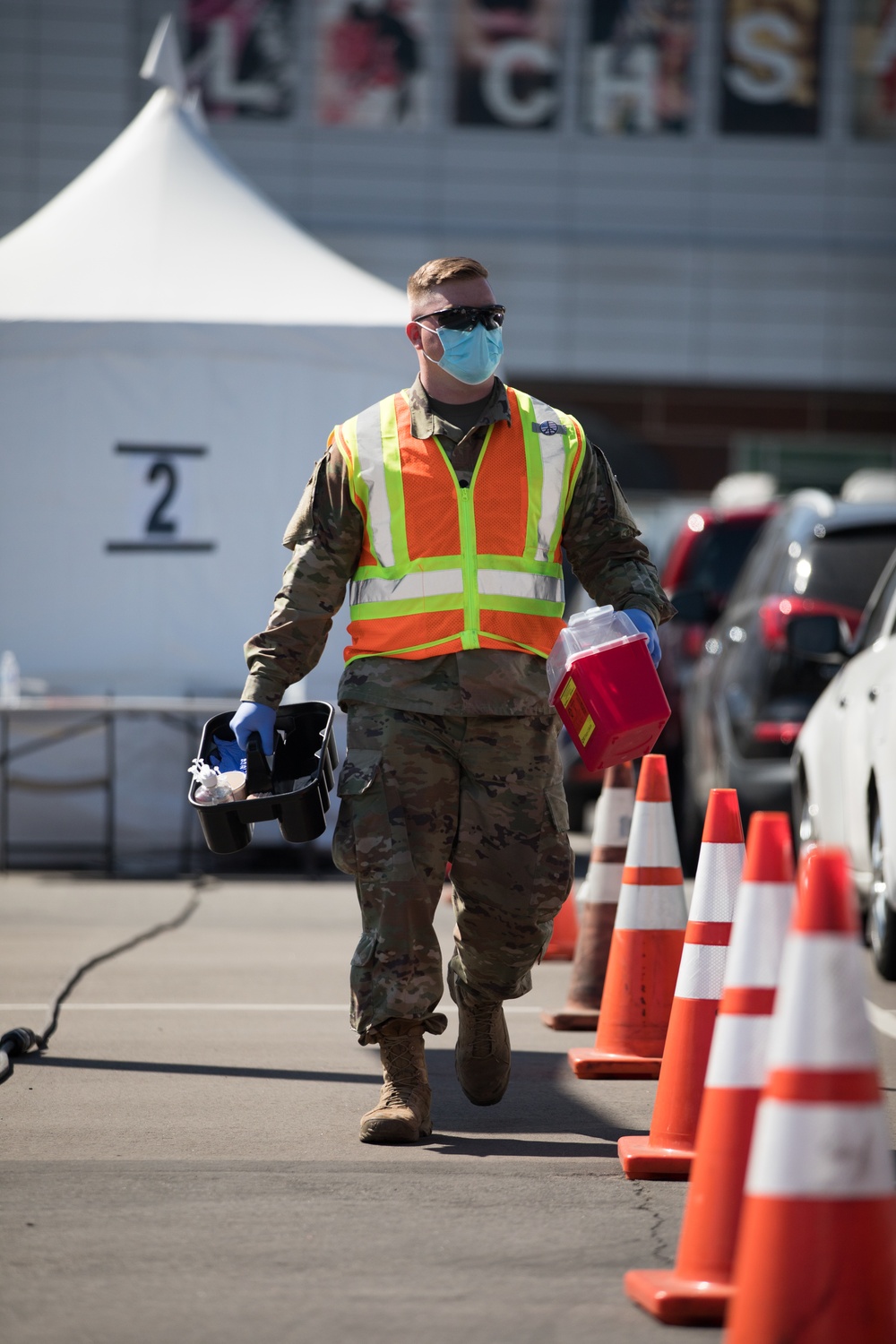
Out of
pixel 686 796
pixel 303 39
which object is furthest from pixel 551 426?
pixel 303 39

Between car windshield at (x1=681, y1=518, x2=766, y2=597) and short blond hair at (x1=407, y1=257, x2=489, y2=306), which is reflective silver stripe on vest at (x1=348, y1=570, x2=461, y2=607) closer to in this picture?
short blond hair at (x1=407, y1=257, x2=489, y2=306)

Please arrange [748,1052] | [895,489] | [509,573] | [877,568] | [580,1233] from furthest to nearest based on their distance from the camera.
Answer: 1. [895,489]
2. [877,568]
3. [509,573]
4. [580,1233]
5. [748,1052]

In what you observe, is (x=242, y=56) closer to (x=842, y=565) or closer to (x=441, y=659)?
(x=842, y=565)

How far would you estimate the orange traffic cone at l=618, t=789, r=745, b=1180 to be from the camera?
182 inches

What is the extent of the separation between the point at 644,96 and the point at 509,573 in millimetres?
33700

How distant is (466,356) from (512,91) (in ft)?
109

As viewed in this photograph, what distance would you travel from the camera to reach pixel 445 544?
5156 mm

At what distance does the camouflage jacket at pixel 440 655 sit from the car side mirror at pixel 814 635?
3388 millimetres

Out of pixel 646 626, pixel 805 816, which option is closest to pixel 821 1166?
pixel 646 626

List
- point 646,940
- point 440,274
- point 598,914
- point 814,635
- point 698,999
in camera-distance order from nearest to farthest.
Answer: point 698,999 → point 440,274 → point 646,940 → point 598,914 → point 814,635

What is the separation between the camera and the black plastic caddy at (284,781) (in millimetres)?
5082

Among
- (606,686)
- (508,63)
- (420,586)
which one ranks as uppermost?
(508,63)

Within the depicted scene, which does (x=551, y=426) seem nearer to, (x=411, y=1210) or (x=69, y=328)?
(x=411, y=1210)

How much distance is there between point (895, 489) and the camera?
15.4 meters
